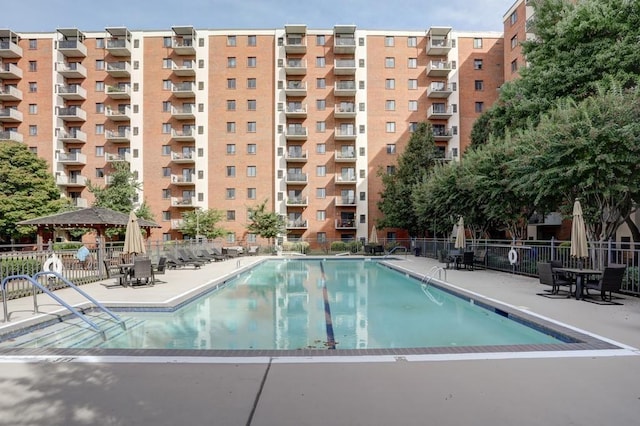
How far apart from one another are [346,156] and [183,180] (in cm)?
1697

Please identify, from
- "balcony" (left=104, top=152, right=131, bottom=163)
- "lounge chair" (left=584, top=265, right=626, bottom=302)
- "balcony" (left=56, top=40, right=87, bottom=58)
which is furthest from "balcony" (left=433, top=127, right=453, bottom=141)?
"balcony" (left=56, top=40, right=87, bottom=58)

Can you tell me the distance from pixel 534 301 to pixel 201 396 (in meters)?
8.34

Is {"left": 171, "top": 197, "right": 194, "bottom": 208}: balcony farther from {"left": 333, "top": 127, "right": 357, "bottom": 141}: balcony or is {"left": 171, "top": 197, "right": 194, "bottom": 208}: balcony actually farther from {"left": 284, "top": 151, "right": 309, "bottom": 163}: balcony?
{"left": 333, "top": 127, "right": 357, "bottom": 141}: balcony

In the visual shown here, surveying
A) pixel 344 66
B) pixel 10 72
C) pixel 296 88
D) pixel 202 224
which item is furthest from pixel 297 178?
pixel 10 72

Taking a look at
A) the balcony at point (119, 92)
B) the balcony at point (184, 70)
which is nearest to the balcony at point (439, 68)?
the balcony at point (184, 70)

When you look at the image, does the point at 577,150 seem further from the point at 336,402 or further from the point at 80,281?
the point at 80,281

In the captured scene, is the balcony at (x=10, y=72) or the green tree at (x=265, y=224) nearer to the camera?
the green tree at (x=265, y=224)

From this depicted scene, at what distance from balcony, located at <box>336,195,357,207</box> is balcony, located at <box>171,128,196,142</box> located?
16.2 meters

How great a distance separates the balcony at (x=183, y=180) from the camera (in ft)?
131

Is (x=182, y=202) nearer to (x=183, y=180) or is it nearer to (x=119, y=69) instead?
(x=183, y=180)

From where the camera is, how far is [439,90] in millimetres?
39938

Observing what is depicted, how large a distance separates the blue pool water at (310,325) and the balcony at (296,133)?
28.4m

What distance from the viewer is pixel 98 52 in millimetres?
41656

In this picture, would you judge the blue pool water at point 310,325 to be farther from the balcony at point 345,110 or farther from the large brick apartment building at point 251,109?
the balcony at point 345,110
